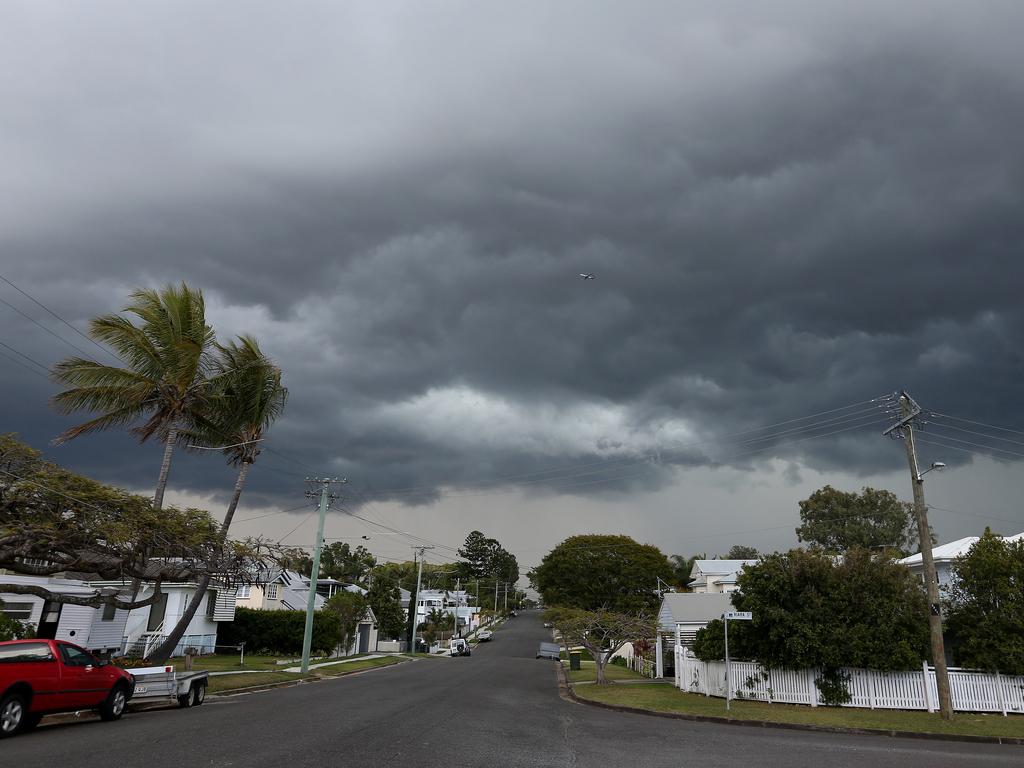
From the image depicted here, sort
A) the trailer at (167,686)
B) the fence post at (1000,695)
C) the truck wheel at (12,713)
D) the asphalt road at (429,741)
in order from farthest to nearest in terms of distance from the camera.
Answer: the fence post at (1000,695) < the trailer at (167,686) < the truck wheel at (12,713) < the asphalt road at (429,741)

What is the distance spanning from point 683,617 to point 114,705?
86.9ft

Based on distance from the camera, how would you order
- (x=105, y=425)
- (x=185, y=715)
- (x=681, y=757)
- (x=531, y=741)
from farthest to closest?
1. (x=105, y=425)
2. (x=185, y=715)
3. (x=531, y=741)
4. (x=681, y=757)

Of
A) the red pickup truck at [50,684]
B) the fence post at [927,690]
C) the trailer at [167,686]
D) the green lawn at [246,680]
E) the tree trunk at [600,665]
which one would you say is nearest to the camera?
the red pickup truck at [50,684]

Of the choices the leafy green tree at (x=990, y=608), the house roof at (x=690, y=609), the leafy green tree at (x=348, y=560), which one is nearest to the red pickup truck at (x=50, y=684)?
the leafy green tree at (x=990, y=608)

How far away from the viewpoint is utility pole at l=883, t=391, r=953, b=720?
67.8ft

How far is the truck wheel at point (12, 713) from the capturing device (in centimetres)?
1236

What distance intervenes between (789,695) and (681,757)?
12.6 m

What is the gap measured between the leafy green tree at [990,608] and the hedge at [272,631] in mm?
35418

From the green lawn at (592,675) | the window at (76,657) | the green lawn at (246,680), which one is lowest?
the green lawn at (592,675)

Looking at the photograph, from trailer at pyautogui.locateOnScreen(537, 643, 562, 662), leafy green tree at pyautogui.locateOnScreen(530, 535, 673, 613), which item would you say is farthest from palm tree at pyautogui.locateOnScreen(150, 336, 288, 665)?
leafy green tree at pyautogui.locateOnScreen(530, 535, 673, 613)

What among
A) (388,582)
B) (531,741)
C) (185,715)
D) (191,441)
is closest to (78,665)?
(185,715)

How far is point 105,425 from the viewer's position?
24016mm

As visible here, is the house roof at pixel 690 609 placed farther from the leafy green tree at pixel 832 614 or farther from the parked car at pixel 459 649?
the parked car at pixel 459 649

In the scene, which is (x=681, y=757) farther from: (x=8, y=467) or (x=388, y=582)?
(x=388, y=582)
